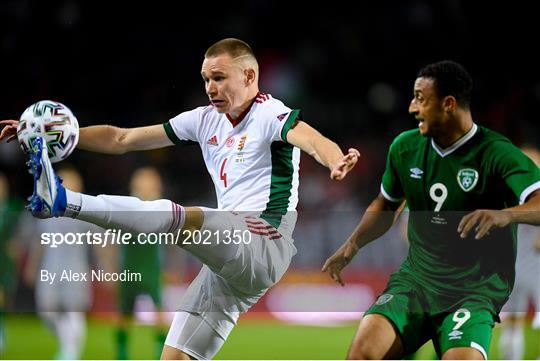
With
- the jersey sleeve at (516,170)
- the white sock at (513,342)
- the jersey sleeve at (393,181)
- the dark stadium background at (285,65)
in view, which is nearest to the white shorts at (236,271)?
the jersey sleeve at (393,181)

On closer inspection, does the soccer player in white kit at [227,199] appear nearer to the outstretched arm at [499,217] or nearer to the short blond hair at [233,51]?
the short blond hair at [233,51]

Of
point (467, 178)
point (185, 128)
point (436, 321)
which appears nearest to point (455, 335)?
point (436, 321)

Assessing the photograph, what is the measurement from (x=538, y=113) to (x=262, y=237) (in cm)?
611

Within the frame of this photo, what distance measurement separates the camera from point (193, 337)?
14.7 feet

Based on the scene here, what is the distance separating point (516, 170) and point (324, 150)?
34.5 inches

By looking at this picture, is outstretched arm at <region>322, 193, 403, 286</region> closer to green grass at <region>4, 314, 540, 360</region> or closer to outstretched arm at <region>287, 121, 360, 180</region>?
outstretched arm at <region>287, 121, 360, 180</region>

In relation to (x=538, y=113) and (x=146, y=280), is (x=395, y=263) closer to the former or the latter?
(x=146, y=280)

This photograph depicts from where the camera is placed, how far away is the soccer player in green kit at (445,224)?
3992mm

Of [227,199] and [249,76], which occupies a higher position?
[249,76]

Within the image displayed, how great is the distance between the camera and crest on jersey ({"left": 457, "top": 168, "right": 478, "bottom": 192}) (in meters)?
4.23

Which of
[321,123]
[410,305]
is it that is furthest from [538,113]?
[410,305]

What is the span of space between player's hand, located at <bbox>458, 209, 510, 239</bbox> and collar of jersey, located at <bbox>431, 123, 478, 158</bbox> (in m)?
0.50

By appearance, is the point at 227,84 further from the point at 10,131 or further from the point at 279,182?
the point at 10,131

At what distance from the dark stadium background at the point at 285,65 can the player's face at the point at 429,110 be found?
191 inches
